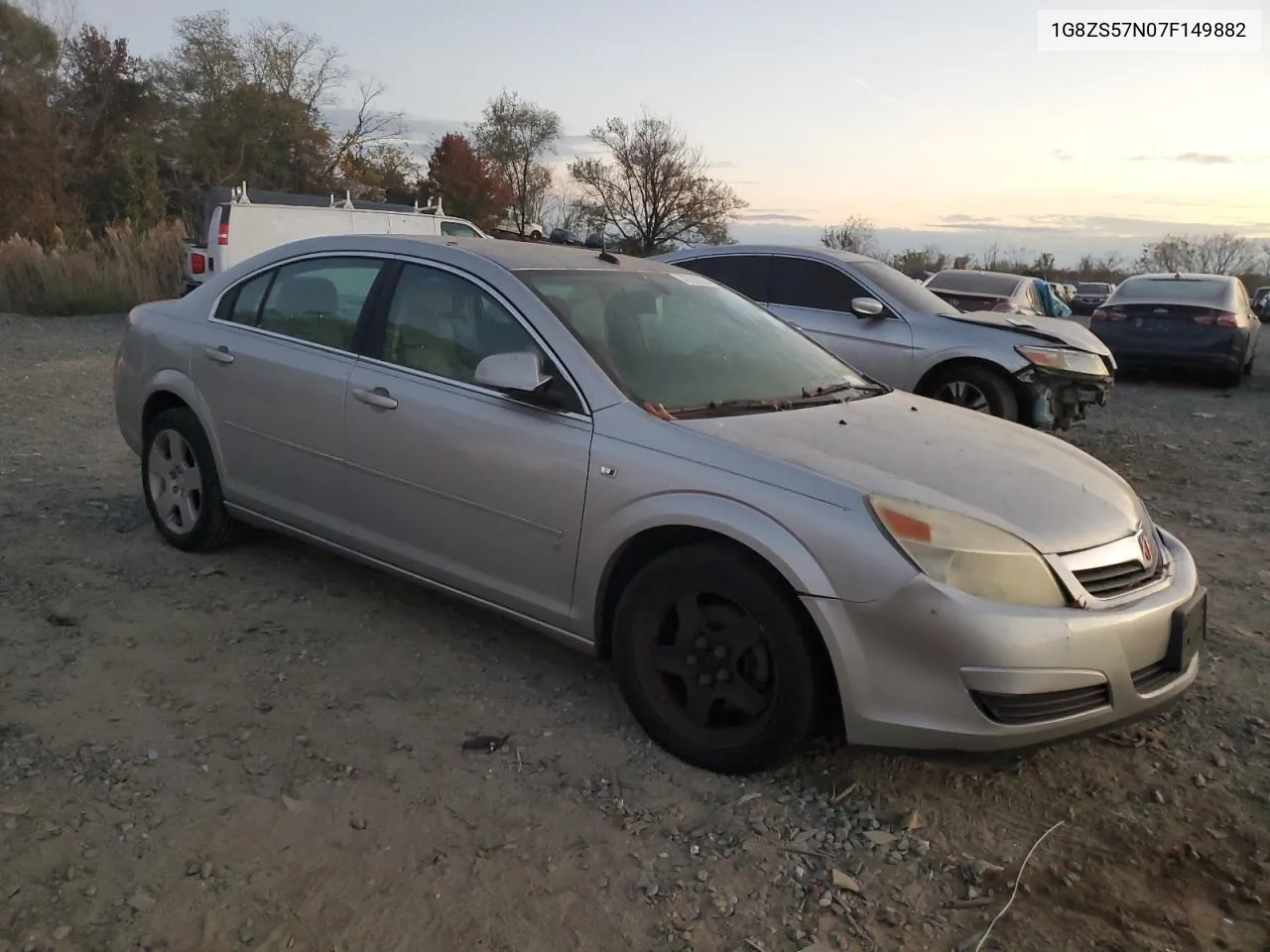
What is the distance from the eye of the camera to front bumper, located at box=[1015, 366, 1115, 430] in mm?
7859

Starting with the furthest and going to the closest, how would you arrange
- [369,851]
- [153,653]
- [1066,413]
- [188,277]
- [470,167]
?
[470,167], [188,277], [1066,413], [153,653], [369,851]

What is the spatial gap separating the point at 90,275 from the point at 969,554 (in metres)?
17.7

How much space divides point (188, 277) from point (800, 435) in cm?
1409

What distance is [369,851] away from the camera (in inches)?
110

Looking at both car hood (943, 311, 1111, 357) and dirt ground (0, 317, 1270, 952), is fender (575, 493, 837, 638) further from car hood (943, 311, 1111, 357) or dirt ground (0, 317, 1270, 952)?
car hood (943, 311, 1111, 357)

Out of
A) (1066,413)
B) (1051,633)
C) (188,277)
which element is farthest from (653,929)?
(188,277)

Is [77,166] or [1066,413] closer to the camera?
[1066,413]

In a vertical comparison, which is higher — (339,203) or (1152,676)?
(339,203)

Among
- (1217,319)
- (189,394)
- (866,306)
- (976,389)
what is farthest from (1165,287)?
(189,394)

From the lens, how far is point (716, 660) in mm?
3193

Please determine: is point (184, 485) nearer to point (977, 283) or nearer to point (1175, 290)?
point (977, 283)

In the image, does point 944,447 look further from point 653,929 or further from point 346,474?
point 346,474

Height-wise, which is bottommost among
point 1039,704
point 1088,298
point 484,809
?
point 484,809

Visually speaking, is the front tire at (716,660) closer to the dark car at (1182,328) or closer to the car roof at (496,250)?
the car roof at (496,250)
